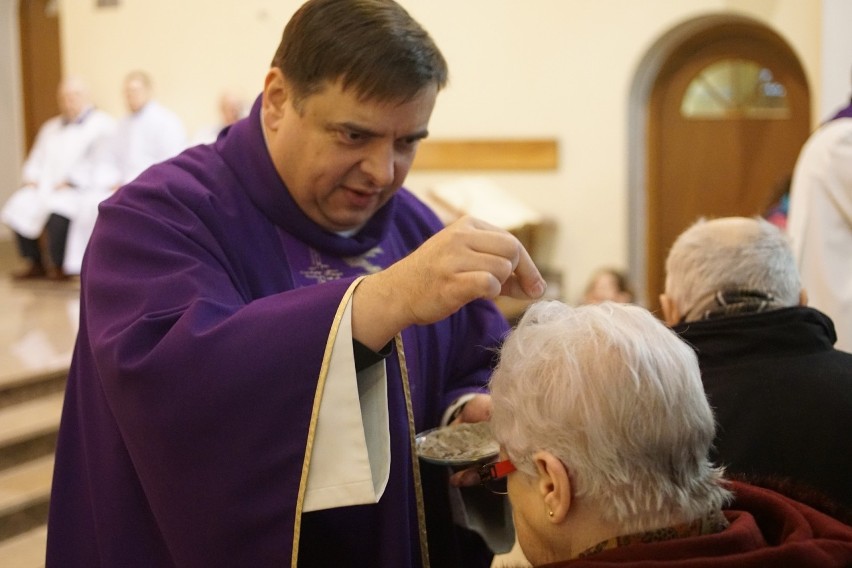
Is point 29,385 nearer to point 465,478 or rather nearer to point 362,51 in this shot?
point 465,478

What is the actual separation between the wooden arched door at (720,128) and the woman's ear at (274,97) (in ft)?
21.4

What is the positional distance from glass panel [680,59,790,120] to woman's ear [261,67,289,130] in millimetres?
6707

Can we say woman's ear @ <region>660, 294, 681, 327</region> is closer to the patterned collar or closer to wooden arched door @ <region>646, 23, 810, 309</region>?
the patterned collar

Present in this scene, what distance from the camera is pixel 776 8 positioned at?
7.34 meters

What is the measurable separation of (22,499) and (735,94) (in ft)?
20.6

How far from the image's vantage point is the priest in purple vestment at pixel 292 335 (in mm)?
1517

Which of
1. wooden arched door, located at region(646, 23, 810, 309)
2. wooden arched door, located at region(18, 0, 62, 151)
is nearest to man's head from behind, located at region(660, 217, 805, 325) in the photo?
wooden arched door, located at region(646, 23, 810, 309)

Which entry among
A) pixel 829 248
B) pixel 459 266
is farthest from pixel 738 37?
pixel 459 266

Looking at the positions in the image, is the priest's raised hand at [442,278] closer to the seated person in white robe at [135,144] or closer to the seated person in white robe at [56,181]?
the seated person in white robe at [135,144]

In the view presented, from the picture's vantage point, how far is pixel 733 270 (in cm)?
233

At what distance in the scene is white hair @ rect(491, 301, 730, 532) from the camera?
55.3 inches

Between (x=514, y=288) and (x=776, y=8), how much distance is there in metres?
6.51

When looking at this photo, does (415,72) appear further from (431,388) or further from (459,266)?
(431,388)

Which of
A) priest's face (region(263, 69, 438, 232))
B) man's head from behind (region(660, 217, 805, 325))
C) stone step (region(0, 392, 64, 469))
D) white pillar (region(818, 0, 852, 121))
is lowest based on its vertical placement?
stone step (region(0, 392, 64, 469))
